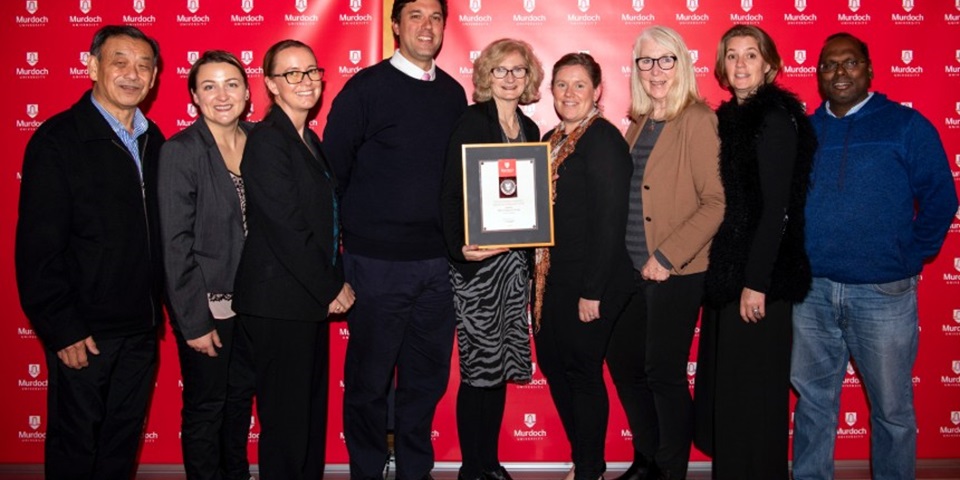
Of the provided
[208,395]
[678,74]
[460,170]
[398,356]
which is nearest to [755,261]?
[678,74]

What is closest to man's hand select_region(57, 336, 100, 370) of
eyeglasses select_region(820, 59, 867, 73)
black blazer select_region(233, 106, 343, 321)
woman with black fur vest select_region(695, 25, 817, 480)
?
black blazer select_region(233, 106, 343, 321)

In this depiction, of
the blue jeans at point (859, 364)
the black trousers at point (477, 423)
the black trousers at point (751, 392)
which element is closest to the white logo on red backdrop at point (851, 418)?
the blue jeans at point (859, 364)

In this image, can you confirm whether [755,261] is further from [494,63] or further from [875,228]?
[494,63]

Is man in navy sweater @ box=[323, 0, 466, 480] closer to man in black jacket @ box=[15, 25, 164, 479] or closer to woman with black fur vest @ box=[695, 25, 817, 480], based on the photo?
man in black jacket @ box=[15, 25, 164, 479]

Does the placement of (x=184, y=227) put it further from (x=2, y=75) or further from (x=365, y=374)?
(x=2, y=75)

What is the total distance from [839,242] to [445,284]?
1809 millimetres

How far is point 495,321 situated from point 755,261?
1.16m

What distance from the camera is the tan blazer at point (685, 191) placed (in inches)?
116

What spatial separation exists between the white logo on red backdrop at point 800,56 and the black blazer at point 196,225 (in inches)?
124

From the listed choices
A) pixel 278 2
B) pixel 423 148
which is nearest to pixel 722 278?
pixel 423 148

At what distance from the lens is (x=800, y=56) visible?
12.8 feet

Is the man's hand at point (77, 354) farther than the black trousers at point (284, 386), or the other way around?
the black trousers at point (284, 386)

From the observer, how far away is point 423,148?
3242mm

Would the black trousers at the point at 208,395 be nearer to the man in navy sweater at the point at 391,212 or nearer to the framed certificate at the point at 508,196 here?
the man in navy sweater at the point at 391,212
